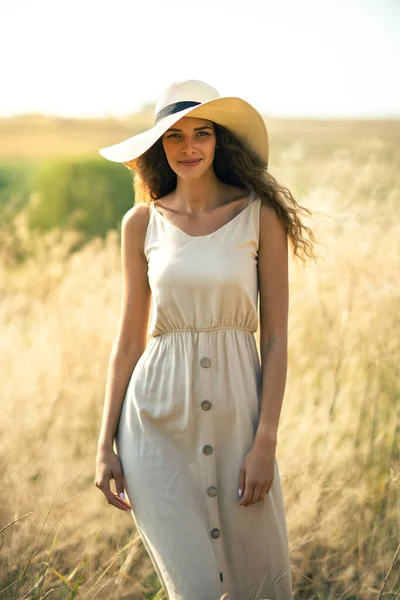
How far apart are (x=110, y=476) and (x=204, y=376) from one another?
437 mm

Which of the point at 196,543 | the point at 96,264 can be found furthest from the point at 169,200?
the point at 96,264

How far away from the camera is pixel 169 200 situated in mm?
2463

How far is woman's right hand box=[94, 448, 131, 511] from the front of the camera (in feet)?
7.48

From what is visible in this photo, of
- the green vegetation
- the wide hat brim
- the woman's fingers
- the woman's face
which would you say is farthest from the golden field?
the green vegetation

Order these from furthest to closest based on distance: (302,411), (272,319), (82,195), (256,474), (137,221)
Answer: (82,195) → (302,411) → (137,221) → (272,319) → (256,474)

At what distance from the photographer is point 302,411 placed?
11.9ft

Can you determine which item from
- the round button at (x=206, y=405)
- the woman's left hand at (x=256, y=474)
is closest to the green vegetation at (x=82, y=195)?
the round button at (x=206, y=405)

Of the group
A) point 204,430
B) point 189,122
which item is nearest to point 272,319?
point 204,430

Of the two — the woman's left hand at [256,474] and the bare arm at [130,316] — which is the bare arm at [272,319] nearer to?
the woman's left hand at [256,474]

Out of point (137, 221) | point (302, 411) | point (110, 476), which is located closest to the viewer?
point (110, 476)

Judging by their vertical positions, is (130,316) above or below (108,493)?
above

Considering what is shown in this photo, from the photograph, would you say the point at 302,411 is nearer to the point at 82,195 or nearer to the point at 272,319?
the point at 272,319

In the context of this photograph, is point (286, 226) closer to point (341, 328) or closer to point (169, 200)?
point (169, 200)

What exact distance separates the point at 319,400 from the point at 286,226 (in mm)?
1604
